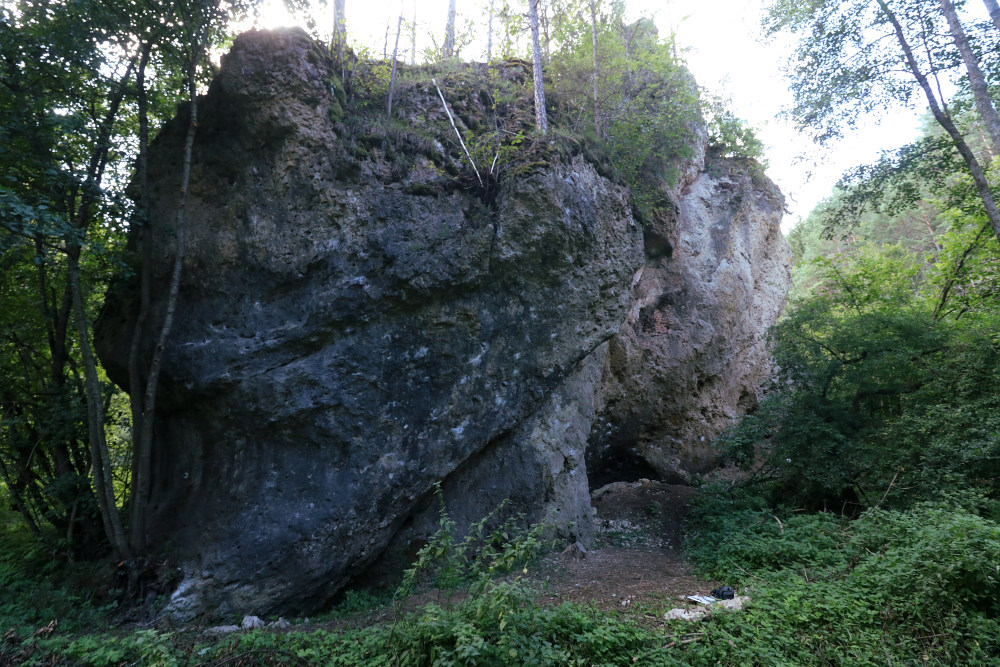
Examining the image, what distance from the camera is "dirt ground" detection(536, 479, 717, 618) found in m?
5.94

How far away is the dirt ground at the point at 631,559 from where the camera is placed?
5.94 meters

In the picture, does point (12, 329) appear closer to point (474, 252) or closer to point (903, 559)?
point (474, 252)

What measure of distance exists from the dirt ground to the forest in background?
Answer: 1.78ft

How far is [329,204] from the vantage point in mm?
6730

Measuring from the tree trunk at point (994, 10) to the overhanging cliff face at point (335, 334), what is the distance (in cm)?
624

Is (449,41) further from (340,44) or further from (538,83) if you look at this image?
(340,44)

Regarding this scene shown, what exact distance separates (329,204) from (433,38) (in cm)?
451

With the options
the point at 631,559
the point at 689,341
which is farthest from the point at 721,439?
the point at 631,559

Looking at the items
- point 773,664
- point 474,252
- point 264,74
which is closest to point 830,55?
point 474,252

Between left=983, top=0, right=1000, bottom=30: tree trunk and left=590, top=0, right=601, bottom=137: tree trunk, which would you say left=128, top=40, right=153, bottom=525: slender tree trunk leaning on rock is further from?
left=983, top=0, right=1000, bottom=30: tree trunk

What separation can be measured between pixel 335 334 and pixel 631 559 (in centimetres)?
536

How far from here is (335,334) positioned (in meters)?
6.57

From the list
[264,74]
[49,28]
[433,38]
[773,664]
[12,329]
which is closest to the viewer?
[773,664]

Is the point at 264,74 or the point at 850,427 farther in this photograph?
the point at 850,427
